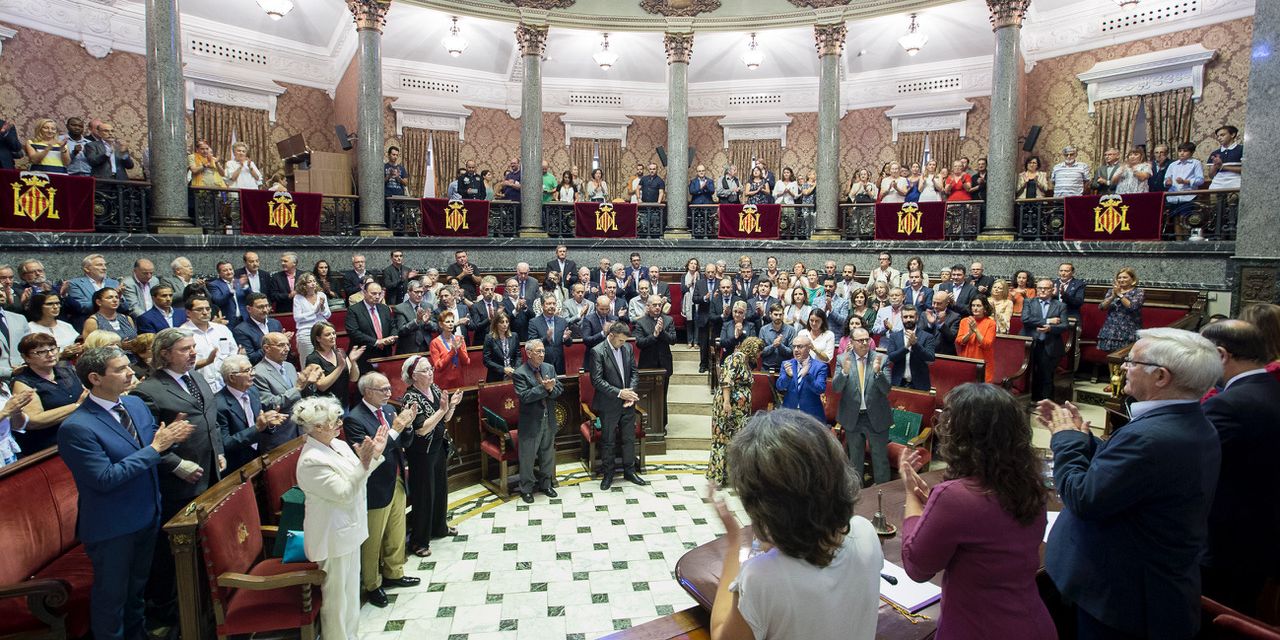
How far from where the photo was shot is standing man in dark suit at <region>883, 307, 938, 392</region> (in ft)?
24.8

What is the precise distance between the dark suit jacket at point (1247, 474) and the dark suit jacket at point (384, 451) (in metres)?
4.65

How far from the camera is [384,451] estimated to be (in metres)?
4.88

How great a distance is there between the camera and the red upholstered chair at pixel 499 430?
7207mm

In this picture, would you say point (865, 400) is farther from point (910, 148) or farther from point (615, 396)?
point (910, 148)

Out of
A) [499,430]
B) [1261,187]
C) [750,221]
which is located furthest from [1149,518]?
[750,221]

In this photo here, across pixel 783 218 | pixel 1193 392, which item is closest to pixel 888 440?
pixel 1193 392

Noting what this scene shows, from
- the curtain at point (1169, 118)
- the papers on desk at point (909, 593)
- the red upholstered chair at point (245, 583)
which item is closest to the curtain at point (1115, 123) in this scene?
the curtain at point (1169, 118)

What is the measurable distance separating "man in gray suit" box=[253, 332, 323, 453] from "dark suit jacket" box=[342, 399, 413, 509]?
2.41 ft

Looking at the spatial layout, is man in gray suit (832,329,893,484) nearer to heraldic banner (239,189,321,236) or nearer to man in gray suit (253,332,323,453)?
man in gray suit (253,332,323,453)

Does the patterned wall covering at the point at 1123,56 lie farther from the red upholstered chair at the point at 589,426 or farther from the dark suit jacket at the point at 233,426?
the dark suit jacket at the point at 233,426

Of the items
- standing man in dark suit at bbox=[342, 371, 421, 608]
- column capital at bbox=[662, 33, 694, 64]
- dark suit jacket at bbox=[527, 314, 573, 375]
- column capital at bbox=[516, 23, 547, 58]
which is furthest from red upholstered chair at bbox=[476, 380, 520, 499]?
column capital at bbox=[662, 33, 694, 64]

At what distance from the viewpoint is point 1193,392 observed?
2.24m

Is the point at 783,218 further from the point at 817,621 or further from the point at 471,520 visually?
the point at 817,621

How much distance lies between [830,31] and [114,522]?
14.2m
